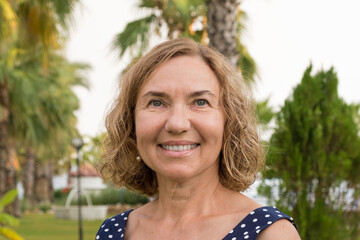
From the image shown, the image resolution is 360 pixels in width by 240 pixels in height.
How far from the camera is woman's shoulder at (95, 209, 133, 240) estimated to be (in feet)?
6.46

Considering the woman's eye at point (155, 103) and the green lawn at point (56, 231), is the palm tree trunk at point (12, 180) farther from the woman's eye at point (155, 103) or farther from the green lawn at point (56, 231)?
the woman's eye at point (155, 103)

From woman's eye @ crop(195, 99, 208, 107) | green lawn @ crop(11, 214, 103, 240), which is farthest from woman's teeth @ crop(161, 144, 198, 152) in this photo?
green lawn @ crop(11, 214, 103, 240)

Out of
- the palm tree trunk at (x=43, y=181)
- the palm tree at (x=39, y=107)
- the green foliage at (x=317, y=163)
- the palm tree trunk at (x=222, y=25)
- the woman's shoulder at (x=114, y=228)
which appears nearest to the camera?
the woman's shoulder at (x=114, y=228)

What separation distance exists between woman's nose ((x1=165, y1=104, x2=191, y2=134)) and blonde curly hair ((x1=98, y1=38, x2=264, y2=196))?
0.52ft

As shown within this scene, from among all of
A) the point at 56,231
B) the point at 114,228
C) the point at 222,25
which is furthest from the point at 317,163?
the point at 56,231

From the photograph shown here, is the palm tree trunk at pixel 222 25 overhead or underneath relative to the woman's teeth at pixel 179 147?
overhead

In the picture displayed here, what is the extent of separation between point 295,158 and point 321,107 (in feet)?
2.13

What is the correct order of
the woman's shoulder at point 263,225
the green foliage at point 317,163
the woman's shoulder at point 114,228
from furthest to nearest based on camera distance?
the green foliage at point 317,163 < the woman's shoulder at point 114,228 < the woman's shoulder at point 263,225

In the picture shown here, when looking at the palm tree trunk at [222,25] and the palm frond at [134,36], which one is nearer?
the palm tree trunk at [222,25]

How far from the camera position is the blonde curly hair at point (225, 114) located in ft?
5.83

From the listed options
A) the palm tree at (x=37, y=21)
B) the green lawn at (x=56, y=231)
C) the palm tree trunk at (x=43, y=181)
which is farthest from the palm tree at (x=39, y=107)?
the palm tree trunk at (x=43, y=181)

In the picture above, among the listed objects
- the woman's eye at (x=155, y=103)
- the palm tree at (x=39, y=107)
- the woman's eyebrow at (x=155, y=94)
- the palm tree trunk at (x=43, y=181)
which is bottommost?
the palm tree trunk at (x=43, y=181)

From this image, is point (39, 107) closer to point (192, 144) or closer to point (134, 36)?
point (134, 36)

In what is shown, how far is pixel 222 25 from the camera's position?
7.47 meters
